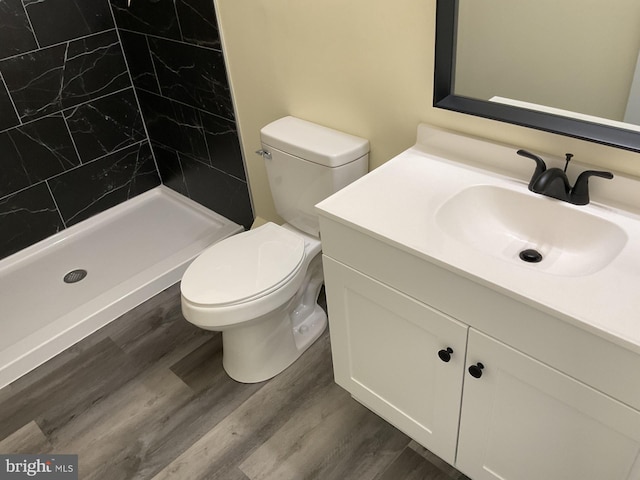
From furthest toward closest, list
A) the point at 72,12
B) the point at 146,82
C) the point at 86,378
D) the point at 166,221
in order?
the point at 166,221
the point at 146,82
the point at 72,12
the point at 86,378

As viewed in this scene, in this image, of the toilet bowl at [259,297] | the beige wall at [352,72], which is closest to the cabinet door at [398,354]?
the toilet bowl at [259,297]

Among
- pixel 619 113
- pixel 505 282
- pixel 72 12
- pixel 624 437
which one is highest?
pixel 72 12

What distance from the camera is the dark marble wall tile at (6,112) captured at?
2340 millimetres

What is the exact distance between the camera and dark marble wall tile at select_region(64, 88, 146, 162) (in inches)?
104

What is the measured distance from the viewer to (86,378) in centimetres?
205

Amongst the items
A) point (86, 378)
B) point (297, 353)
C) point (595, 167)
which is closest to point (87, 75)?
point (86, 378)

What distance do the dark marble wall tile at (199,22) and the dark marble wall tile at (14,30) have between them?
0.67m

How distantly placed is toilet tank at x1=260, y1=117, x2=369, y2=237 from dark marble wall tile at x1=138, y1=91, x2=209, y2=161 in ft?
2.37

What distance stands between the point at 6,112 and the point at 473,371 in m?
2.22

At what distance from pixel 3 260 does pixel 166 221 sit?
30.4 inches

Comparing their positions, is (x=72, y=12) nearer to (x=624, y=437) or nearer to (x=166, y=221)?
(x=166, y=221)

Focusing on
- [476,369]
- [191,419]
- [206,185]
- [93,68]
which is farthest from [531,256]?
[93,68]

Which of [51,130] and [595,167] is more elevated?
[595,167]

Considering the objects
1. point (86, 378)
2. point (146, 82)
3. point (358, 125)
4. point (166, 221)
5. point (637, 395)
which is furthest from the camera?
point (166, 221)
